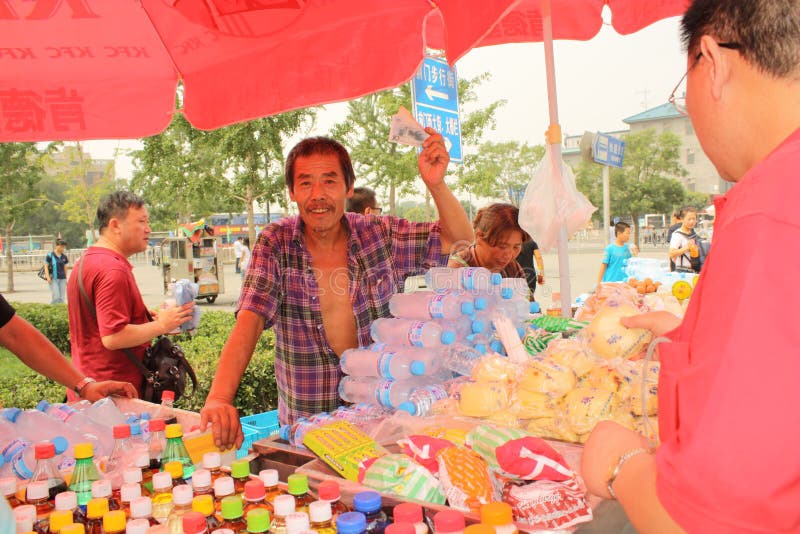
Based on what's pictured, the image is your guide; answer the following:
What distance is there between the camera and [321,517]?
3.99 feet

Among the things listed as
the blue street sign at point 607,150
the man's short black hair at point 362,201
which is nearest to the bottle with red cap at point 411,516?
the man's short black hair at point 362,201

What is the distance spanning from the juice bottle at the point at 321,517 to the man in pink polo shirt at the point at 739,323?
0.59 m

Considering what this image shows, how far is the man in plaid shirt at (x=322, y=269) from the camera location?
2812mm

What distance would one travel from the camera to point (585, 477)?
1.08 m

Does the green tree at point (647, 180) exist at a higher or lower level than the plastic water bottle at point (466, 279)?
higher

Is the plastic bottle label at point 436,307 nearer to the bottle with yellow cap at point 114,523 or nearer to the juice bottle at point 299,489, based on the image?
the juice bottle at point 299,489

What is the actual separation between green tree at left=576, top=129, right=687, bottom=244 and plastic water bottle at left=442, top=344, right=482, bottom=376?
35217mm

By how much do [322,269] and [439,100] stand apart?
15.6 ft

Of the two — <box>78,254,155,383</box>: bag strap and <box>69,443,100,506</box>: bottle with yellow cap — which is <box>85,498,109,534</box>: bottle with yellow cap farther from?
<box>78,254,155,383</box>: bag strap

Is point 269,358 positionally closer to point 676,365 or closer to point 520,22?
point 520,22

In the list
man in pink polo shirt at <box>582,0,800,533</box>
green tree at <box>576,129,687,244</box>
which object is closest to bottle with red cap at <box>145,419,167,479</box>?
man in pink polo shirt at <box>582,0,800,533</box>

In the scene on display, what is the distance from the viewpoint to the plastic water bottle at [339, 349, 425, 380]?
233 cm

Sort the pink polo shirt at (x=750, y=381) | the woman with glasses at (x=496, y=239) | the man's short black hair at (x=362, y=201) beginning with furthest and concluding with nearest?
the man's short black hair at (x=362, y=201), the woman with glasses at (x=496, y=239), the pink polo shirt at (x=750, y=381)

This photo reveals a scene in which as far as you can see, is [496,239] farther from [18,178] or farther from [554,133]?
[18,178]
